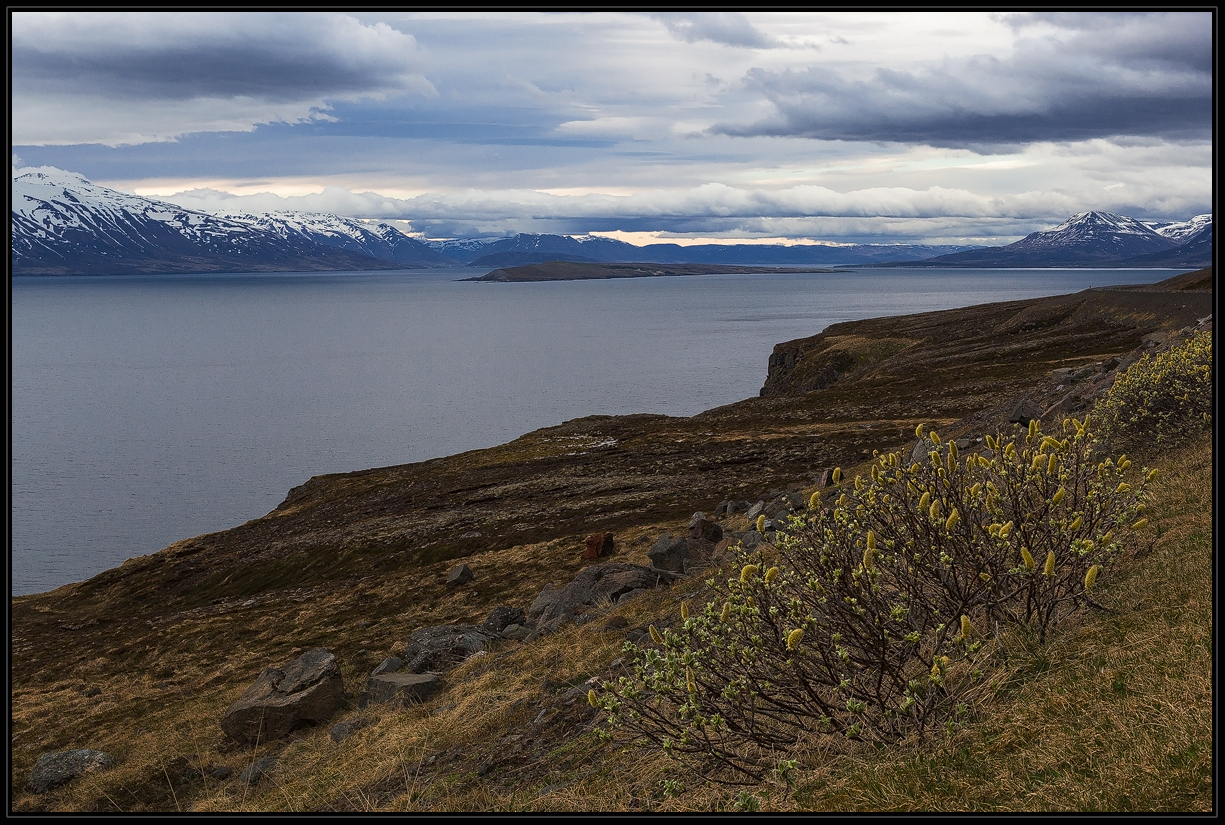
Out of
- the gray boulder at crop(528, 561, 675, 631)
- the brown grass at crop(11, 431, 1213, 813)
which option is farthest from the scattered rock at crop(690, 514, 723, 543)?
the brown grass at crop(11, 431, 1213, 813)

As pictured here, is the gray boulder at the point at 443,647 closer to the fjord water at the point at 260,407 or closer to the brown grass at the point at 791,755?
the brown grass at the point at 791,755

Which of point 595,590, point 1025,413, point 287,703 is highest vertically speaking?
point 1025,413

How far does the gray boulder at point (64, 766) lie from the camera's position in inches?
583

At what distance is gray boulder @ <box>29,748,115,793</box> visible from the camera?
14805 mm

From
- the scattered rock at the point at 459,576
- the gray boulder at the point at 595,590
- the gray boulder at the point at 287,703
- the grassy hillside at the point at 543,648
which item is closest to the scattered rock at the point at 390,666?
the gray boulder at the point at 287,703

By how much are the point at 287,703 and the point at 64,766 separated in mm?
4072

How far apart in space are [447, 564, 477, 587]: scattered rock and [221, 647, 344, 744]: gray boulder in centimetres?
889

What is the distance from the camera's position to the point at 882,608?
22.0ft

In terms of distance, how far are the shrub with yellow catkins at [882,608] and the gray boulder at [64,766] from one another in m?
12.2

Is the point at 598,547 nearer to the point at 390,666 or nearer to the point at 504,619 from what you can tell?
the point at 504,619

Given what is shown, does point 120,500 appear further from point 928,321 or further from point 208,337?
point 208,337

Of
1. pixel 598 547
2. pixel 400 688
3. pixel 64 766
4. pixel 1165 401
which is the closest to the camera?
pixel 1165 401

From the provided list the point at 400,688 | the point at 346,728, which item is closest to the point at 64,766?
the point at 346,728

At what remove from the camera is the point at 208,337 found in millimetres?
174875
